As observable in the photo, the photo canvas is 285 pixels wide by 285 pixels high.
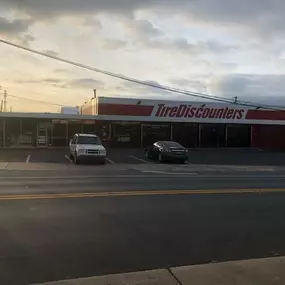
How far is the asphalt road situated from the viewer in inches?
228

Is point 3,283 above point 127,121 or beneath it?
beneath

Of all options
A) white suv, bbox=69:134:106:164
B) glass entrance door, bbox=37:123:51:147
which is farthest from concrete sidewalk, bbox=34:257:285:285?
glass entrance door, bbox=37:123:51:147

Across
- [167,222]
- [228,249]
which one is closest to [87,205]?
[167,222]

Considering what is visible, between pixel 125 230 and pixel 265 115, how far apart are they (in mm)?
36980

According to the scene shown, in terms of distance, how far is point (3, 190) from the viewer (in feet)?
40.7

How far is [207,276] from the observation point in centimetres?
512

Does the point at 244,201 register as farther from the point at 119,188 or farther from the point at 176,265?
the point at 176,265

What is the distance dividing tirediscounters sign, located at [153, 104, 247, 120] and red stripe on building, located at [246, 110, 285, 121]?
2.26 ft

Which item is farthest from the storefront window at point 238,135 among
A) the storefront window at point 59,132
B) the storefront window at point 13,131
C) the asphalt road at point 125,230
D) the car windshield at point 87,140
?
the asphalt road at point 125,230

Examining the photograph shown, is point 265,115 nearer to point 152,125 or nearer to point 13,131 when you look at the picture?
point 152,125

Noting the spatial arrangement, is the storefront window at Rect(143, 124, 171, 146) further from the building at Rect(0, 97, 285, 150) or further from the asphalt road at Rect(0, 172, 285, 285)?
the asphalt road at Rect(0, 172, 285, 285)

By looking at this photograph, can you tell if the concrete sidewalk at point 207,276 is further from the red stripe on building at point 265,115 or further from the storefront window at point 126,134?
the red stripe on building at point 265,115

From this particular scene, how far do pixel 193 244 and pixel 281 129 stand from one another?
39725mm

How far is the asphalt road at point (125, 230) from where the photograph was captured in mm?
5785
